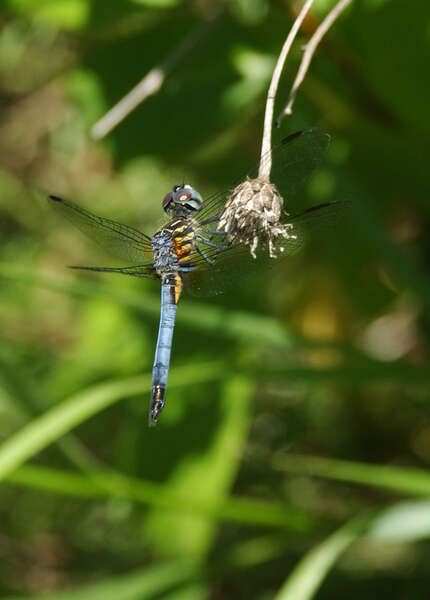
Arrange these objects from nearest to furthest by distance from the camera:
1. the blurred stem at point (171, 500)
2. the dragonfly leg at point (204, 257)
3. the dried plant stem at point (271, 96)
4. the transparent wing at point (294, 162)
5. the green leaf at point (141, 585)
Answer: the dried plant stem at point (271, 96) < the transparent wing at point (294, 162) < the dragonfly leg at point (204, 257) < the blurred stem at point (171, 500) < the green leaf at point (141, 585)

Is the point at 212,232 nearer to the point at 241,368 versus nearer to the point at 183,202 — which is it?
the point at 183,202

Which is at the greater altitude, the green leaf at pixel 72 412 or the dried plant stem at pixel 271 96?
the dried plant stem at pixel 271 96

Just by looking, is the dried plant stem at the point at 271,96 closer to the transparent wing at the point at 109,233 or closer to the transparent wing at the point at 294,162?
the transparent wing at the point at 294,162

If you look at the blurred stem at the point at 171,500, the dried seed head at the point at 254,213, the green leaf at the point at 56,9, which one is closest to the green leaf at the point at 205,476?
the blurred stem at the point at 171,500

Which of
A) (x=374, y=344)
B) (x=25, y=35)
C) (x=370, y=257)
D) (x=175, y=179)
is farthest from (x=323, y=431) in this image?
(x=25, y=35)

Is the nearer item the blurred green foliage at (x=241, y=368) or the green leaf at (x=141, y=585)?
the blurred green foliage at (x=241, y=368)

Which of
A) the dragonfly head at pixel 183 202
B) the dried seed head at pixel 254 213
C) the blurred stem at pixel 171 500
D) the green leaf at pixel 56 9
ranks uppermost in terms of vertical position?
the green leaf at pixel 56 9

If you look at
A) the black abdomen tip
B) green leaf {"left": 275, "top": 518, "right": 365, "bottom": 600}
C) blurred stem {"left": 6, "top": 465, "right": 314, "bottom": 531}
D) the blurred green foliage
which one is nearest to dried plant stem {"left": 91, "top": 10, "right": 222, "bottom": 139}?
the blurred green foliage
